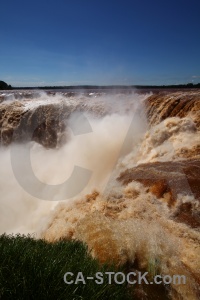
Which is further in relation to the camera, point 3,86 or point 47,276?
point 3,86

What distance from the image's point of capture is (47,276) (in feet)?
10.8

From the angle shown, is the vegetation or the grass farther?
the vegetation

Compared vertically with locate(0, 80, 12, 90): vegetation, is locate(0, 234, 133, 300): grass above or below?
below

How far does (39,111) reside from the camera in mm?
16703

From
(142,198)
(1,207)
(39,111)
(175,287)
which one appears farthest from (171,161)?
(39,111)

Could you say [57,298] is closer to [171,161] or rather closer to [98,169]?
[171,161]

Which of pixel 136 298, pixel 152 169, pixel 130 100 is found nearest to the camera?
pixel 136 298

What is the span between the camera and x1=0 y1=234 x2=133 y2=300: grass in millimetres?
3037

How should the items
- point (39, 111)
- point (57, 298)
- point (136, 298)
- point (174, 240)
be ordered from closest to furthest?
point (57, 298) → point (136, 298) → point (174, 240) → point (39, 111)

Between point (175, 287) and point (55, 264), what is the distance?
183cm

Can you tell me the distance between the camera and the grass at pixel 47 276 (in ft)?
9.96

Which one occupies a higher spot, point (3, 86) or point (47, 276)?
point (3, 86)

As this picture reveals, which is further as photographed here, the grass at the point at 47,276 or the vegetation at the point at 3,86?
the vegetation at the point at 3,86

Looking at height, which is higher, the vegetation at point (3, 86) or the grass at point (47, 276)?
the vegetation at point (3, 86)
